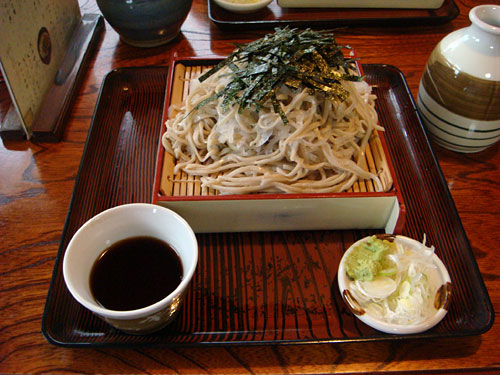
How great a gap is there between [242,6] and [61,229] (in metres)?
1.57

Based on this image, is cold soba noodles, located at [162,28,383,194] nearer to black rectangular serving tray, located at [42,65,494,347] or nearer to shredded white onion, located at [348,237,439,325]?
black rectangular serving tray, located at [42,65,494,347]

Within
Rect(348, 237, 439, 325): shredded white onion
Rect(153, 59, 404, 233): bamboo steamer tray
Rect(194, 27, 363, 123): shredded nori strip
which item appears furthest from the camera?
Rect(194, 27, 363, 123): shredded nori strip

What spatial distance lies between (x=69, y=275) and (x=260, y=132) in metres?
0.78

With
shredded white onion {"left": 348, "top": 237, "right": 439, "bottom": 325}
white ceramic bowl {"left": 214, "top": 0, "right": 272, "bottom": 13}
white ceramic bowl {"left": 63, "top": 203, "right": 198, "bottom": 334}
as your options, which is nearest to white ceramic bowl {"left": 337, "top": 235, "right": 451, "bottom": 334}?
shredded white onion {"left": 348, "top": 237, "right": 439, "bottom": 325}

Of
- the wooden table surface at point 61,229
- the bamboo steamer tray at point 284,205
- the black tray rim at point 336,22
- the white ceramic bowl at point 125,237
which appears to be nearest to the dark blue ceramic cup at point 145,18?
the wooden table surface at point 61,229

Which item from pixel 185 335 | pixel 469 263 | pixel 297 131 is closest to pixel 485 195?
pixel 469 263

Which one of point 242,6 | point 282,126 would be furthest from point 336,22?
point 282,126

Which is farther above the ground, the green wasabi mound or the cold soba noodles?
the cold soba noodles

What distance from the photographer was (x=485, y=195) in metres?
1.65

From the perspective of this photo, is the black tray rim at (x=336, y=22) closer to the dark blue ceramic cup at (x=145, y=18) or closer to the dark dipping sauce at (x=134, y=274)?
the dark blue ceramic cup at (x=145, y=18)

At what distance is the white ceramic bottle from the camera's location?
1.54 meters

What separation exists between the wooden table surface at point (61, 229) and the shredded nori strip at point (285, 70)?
615 mm

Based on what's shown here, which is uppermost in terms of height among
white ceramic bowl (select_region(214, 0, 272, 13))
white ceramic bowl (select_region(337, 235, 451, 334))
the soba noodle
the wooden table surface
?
white ceramic bowl (select_region(214, 0, 272, 13))

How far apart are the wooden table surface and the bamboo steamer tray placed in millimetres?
351
